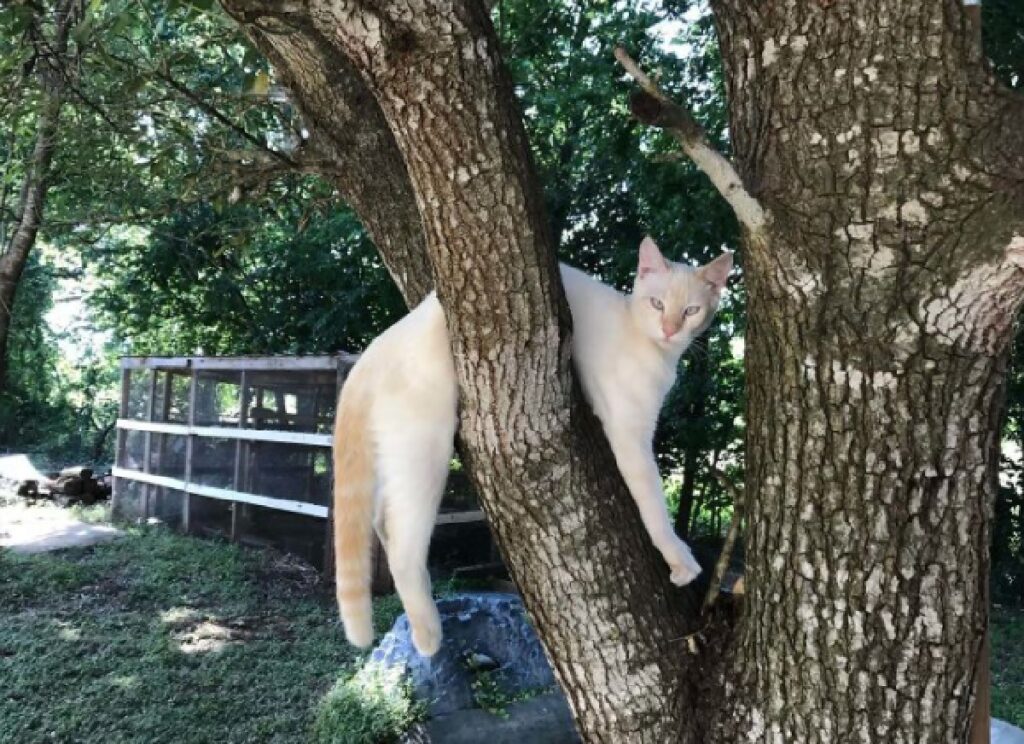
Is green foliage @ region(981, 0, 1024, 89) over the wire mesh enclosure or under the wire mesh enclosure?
Answer: over

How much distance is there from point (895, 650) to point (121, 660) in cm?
418

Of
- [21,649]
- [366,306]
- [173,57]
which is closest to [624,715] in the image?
[173,57]

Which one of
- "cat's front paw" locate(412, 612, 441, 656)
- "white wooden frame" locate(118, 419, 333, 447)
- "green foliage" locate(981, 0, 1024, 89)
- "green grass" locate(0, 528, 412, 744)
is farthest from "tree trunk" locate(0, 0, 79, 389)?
"green foliage" locate(981, 0, 1024, 89)

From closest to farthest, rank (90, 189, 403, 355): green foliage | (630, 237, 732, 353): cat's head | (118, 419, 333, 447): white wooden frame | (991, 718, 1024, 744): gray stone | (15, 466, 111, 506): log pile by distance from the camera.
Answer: (630, 237, 732, 353): cat's head, (991, 718, 1024, 744): gray stone, (118, 419, 333, 447): white wooden frame, (90, 189, 403, 355): green foliage, (15, 466, 111, 506): log pile

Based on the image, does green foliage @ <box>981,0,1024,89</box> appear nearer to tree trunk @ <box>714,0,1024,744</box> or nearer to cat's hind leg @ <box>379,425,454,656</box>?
tree trunk @ <box>714,0,1024,744</box>

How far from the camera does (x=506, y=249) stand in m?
1.41

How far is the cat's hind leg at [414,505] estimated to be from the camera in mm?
1896

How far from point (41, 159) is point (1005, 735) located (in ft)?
14.9

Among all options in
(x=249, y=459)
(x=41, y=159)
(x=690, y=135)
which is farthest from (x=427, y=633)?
(x=249, y=459)

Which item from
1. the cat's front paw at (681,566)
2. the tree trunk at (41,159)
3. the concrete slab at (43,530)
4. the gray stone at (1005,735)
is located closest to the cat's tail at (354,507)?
the cat's front paw at (681,566)

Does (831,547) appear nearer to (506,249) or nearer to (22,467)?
(506,249)

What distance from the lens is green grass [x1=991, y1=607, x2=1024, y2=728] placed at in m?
4.05

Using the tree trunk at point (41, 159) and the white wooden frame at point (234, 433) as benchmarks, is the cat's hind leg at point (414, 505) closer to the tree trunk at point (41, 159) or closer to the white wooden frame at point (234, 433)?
the tree trunk at point (41, 159)

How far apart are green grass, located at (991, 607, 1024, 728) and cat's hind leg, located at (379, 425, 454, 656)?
10.2ft
